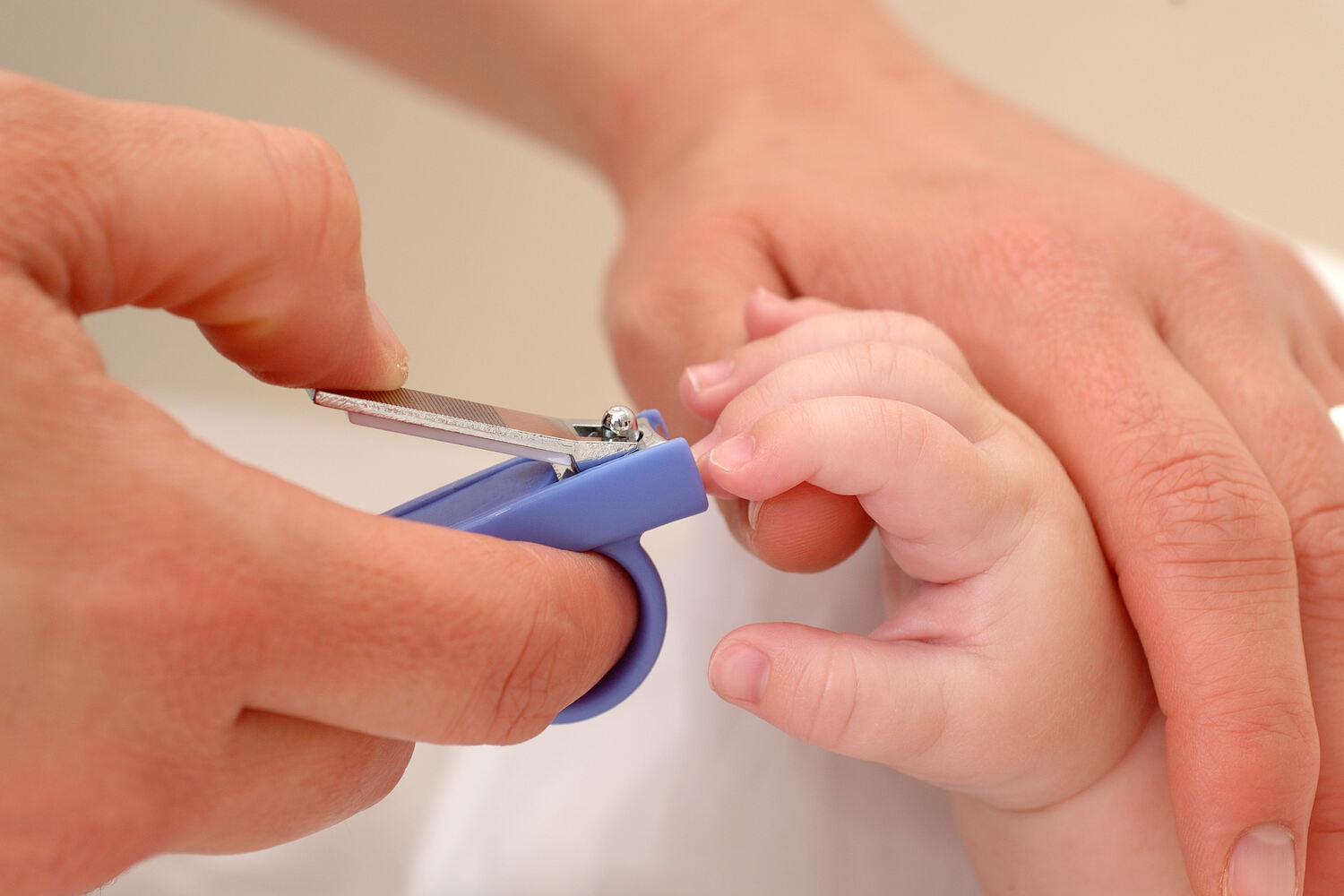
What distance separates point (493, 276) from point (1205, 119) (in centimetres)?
98

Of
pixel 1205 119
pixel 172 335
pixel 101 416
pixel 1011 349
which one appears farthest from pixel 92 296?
pixel 1205 119

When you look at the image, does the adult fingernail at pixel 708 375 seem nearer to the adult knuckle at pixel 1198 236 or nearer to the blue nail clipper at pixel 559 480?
the blue nail clipper at pixel 559 480

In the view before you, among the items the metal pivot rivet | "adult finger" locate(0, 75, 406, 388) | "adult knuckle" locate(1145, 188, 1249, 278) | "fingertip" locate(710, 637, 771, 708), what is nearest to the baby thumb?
"fingertip" locate(710, 637, 771, 708)

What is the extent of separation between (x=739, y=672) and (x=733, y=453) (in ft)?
0.32

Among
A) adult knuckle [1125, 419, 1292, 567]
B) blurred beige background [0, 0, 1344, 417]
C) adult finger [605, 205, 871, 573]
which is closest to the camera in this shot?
adult knuckle [1125, 419, 1292, 567]

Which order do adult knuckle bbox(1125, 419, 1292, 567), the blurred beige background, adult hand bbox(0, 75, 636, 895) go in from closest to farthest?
adult hand bbox(0, 75, 636, 895) → adult knuckle bbox(1125, 419, 1292, 567) → the blurred beige background

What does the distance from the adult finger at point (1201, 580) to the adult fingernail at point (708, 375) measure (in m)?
0.17

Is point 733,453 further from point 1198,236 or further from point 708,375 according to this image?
point 1198,236

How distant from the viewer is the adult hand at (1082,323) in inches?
19.4

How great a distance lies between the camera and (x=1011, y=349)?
1.92 ft

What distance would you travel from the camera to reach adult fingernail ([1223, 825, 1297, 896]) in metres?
0.47

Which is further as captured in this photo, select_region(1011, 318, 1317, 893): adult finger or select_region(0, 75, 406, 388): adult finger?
select_region(1011, 318, 1317, 893): adult finger

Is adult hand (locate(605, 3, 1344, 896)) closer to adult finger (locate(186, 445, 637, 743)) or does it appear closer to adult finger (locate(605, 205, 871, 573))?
adult finger (locate(605, 205, 871, 573))

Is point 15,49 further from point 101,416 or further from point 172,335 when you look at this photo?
point 101,416
